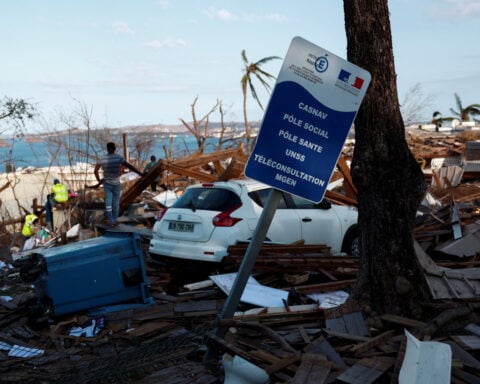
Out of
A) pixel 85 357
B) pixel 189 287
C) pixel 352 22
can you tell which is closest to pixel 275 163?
pixel 352 22

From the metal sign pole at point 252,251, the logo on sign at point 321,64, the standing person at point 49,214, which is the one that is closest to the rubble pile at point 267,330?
the metal sign pole at point 252,251

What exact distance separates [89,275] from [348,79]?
4.85 m

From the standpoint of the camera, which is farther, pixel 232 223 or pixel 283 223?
pixel 283 223

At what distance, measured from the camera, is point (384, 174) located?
20.6ft

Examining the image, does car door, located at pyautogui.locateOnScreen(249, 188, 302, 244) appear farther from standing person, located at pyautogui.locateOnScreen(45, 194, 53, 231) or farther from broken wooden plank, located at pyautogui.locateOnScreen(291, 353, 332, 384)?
standing person, located at pyautogui.locateOnScreen(45, 194, 53, 231)

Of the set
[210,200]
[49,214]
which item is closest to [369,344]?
[210,200]

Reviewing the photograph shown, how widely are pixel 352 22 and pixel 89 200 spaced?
1412cm

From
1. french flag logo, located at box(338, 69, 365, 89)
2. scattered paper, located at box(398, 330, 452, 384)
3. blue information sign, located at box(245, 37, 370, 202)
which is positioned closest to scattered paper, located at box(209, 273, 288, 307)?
blue information sign, located at box(245, 37, 370, 202)

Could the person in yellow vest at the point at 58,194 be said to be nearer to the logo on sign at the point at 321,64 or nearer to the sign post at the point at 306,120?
the sign post at the point at 306,120

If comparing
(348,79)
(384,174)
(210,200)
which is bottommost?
(210,200)

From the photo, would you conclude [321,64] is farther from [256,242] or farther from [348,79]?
[256,242]

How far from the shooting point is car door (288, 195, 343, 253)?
10.5 m

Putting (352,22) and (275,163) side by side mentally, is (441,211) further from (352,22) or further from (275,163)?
(275,163)

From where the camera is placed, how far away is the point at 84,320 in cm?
795
